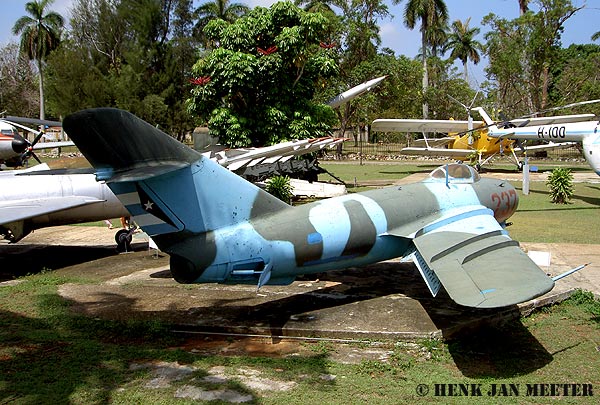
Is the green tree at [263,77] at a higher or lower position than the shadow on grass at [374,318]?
higher

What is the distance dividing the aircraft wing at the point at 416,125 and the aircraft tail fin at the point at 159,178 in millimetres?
24459

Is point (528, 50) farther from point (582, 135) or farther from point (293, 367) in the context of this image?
point (293, 367)

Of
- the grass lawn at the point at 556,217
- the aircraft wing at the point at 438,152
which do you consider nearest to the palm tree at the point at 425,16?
the aircraft wing at the point at 438,152

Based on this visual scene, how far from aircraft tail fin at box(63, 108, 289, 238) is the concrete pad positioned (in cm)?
188

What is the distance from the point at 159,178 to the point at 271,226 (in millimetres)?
1899

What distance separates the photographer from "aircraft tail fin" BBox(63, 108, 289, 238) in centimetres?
640

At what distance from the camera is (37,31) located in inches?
2197

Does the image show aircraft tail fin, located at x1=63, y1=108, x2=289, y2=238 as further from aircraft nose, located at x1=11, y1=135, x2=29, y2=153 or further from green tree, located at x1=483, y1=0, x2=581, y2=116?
green tree, located at x1=483, y1=0, x2=581, y2=116

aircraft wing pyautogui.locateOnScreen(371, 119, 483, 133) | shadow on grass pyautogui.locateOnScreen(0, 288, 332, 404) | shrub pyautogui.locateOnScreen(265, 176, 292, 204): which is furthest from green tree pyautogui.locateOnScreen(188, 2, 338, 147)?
shadow on grass pyautogui.locateOnScreen(0, 288, 332, 404)

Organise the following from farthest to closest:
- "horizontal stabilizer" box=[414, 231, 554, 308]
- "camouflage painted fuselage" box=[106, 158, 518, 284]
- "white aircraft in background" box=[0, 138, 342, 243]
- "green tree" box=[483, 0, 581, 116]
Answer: "green tree" box=[483, 0, 581, 116]
"white aircraft in background" box=[0, 138, 342, 243]
"camouflage painted fuselage" box=[106, 158, 518, 284]
"horizontal stabilizer" box=[414, 231, 554, 308]

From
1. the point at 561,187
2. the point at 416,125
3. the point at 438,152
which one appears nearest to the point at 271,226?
the point at 561,187

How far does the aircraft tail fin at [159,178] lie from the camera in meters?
6.40

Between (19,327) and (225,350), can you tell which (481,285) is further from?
(19,327)

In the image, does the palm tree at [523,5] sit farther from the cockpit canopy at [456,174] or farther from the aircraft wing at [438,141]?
the cockpit canopy at [456,174]
